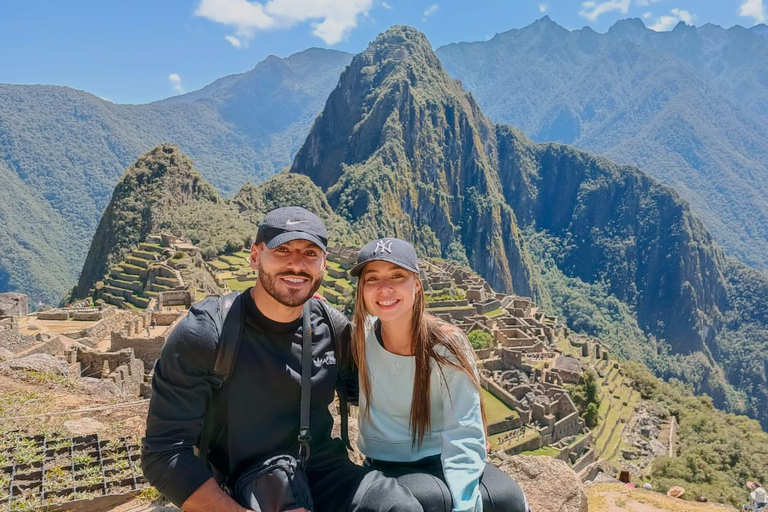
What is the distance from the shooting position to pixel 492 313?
132 feet

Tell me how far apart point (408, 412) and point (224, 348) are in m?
1.26

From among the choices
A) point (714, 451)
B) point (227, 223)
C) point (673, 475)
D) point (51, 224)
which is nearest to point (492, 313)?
point (714, 451)

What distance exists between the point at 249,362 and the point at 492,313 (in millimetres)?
37825

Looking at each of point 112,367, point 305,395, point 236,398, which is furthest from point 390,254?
point 112,367

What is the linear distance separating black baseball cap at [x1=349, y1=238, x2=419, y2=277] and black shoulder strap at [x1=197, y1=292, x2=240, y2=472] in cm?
80

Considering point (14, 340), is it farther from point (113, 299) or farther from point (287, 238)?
A: point (113, 299)

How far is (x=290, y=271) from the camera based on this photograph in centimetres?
354

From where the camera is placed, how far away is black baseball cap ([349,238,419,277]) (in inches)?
146

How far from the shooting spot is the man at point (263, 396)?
3230 mm

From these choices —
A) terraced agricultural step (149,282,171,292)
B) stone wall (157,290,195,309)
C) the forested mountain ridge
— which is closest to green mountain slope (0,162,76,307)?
terraced agricultural step (149,282,171,292)

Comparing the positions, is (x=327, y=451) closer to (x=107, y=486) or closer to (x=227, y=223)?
(x=107, y=486)

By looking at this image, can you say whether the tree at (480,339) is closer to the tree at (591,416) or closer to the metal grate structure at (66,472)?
the tree at (591,416)

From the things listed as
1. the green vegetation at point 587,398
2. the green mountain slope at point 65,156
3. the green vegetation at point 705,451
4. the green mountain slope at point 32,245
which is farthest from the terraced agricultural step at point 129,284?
the green mountain slope at point 65,156

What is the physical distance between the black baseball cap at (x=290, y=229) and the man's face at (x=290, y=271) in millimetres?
58
